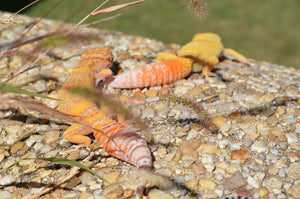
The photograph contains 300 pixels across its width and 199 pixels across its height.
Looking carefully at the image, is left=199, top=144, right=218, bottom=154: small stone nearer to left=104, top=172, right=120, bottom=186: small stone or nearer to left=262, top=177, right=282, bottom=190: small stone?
left=262, top=177, right=282, bottom=190: small stone

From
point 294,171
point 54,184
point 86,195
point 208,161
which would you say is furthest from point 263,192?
point 54,184

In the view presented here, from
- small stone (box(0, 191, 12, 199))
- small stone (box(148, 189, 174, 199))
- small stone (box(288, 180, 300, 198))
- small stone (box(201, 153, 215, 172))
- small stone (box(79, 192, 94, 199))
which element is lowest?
small stone (box(0, 191, 12, 199))

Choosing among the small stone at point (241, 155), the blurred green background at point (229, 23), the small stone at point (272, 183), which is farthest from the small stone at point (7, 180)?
the blurred green background at point (229, 23)

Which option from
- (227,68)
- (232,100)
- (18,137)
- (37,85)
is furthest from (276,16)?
(18,137)

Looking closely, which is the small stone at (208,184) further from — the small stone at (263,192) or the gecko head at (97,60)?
the gecko head at (97,60)

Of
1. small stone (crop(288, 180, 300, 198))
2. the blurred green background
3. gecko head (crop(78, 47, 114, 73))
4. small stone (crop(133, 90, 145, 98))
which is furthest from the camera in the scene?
the blurred green background

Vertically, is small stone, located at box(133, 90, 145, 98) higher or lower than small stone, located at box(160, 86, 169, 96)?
lower

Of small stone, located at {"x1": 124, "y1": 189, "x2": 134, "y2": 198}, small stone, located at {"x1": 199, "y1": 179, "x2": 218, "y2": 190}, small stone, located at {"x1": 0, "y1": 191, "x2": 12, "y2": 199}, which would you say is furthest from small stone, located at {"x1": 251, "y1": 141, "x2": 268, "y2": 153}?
small stone, located at {"x1": 0, "y1": 191, "x2": 12, "y2": 199}
